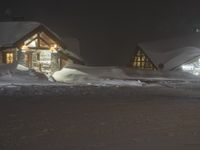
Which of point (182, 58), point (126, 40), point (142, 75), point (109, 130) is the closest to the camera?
point (109, 130)

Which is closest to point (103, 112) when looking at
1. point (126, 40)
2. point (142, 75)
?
point (142, 75)

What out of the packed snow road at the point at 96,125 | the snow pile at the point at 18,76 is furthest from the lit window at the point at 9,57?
the packed snow road at the point at 96,125

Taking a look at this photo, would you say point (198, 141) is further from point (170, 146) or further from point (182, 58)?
point (182, 58)

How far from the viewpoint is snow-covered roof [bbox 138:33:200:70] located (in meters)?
57.3

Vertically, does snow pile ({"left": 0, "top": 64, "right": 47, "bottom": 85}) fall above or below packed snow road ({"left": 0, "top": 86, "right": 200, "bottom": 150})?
above

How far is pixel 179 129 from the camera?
12758 mm

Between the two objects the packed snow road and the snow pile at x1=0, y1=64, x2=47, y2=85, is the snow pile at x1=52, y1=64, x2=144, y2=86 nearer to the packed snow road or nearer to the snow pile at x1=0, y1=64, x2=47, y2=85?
the snow pile at x1=0, y1=64, x2=47, y2=85

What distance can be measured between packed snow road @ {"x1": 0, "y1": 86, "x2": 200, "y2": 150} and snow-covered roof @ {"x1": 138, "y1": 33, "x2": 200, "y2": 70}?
38.6 metres

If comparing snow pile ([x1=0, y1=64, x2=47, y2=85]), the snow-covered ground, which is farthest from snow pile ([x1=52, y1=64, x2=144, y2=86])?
snow pile ([x1=0, y1=64, x2=47, y2=85])

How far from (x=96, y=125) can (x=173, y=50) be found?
51.0 m

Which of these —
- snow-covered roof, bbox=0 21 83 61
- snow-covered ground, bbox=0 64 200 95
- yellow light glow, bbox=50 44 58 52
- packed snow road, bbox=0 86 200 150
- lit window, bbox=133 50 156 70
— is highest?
snow-covered roof, bbox=0 21 83 61

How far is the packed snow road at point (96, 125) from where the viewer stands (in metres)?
10.6

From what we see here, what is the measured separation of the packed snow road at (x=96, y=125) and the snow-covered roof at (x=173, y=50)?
126ft

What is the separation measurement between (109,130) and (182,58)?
4603cm
